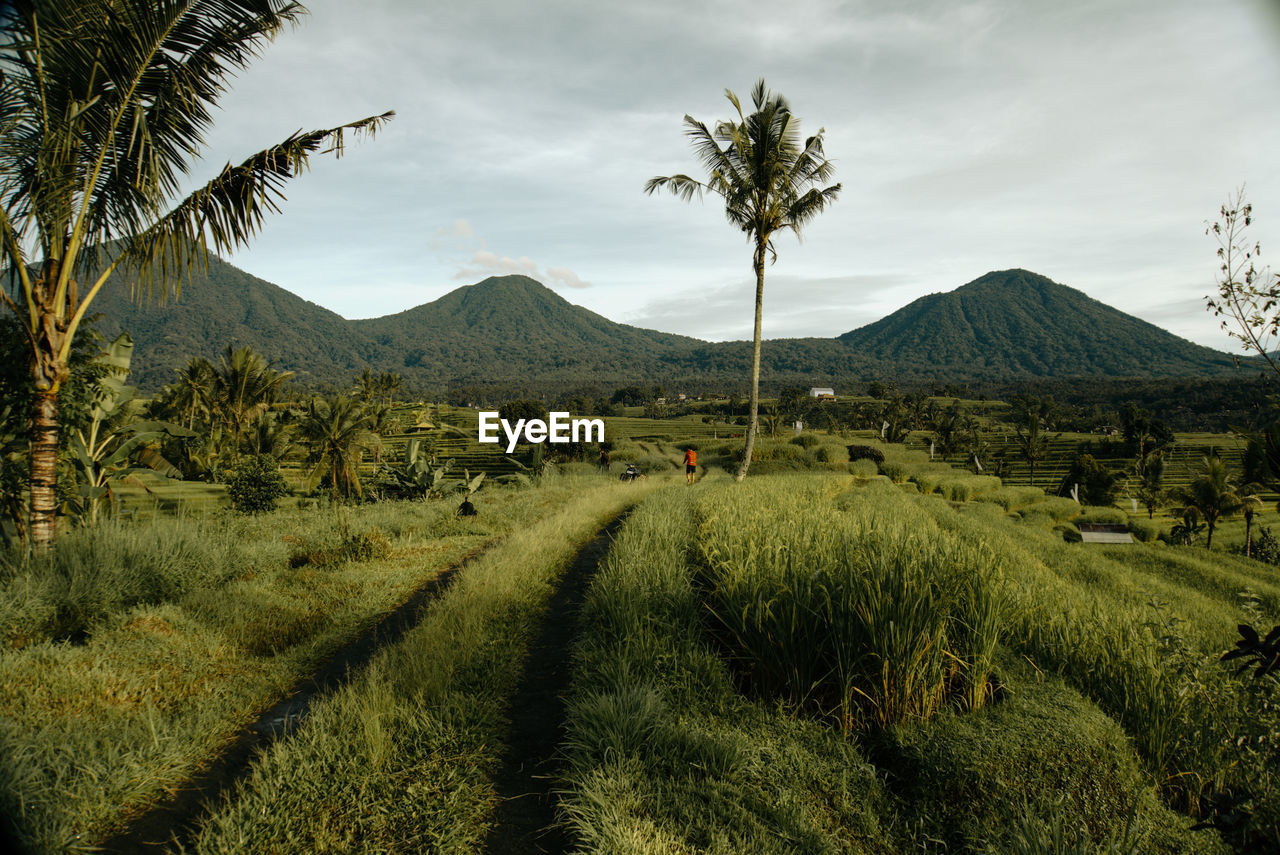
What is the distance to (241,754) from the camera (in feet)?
13.6

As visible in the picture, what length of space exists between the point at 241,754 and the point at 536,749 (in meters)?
2.04

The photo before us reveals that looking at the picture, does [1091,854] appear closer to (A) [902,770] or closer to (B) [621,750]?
(A) [902,770]

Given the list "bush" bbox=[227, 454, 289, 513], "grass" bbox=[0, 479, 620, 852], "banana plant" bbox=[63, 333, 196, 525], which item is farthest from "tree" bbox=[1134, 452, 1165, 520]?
"banana plant" bbox=[63, 333, 196, 525]

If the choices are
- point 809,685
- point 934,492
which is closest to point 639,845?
point 809,685

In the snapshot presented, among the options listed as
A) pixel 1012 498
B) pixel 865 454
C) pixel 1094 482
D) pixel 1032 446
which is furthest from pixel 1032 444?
pixel 865 454

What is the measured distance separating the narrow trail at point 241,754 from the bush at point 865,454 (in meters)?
33.5

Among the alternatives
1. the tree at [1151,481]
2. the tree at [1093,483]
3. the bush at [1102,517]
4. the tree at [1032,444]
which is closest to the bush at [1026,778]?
the bush at [1102,517]

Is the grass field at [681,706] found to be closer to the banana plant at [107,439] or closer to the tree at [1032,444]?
the banana plant at [107,439]

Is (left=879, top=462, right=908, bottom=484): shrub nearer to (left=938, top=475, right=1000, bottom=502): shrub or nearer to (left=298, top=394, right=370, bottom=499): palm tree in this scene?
(left=938, top=475, right=1000, bottom=502): shrub

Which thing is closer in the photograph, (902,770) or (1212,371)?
(902,770)

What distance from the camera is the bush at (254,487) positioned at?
755 inches

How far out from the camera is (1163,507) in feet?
175

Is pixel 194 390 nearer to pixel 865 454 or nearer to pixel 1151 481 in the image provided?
pixel 865 454

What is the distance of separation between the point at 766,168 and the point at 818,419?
261 ft
